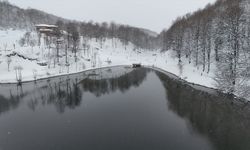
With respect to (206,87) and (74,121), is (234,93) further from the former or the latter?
(74,121)

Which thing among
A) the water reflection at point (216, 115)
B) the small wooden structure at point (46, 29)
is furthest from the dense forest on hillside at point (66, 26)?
the water reflection at point (216, 115)

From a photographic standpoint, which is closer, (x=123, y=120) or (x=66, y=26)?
(x=123, y=120)

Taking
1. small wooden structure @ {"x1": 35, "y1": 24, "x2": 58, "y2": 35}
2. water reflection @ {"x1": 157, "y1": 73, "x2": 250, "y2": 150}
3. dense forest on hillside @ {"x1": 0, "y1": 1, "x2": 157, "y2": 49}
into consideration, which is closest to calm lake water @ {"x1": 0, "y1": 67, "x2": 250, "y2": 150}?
water reflection @ {"x1": 157, "y1": 73, "x2": 250, "y2": 150}

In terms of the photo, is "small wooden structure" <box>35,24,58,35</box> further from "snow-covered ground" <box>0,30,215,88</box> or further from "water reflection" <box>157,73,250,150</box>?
"water reflection" <box>157,73,250,150</box>

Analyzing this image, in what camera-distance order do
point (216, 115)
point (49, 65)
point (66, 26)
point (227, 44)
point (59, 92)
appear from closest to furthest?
point (216, 115)
point (59, 92)
point (227, 44)
point (49, 65)
point (66, 26)

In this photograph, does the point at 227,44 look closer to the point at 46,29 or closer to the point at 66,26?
the point at 46,29

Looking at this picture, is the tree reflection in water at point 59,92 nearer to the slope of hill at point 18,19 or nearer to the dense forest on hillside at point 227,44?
the dense forest on hillside at point 227,44

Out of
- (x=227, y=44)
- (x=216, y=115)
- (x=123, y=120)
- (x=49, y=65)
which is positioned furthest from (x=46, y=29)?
(x=216, y=115)

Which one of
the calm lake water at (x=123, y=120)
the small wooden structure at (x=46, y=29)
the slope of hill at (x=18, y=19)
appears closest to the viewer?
the calm lake water at (x=123, y=120)

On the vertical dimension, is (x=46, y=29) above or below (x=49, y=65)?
above
